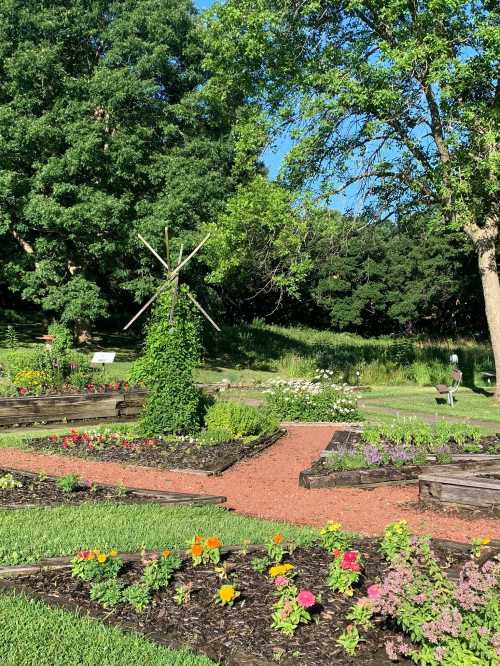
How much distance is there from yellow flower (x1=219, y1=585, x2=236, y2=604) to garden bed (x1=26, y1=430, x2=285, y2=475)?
404 centimetres

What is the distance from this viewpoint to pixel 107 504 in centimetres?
582

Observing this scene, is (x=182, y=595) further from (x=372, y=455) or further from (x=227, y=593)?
(x=372, y=455)

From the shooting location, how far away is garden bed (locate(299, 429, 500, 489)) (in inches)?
276

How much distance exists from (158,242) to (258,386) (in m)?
5.46

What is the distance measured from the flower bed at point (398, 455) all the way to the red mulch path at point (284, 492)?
0.50 ft

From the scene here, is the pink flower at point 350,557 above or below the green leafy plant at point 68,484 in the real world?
above

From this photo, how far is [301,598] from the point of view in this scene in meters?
3.25

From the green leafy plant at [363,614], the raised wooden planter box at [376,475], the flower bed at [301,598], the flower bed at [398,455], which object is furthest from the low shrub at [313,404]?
the green leafy plant at [363,614]

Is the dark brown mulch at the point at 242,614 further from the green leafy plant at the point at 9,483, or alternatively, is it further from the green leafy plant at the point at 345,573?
the green leafy plant at the point at 9,483

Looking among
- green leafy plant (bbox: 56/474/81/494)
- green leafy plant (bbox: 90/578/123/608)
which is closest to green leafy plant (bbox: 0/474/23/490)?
green leafy plant (bbox: 56/474/81/494)

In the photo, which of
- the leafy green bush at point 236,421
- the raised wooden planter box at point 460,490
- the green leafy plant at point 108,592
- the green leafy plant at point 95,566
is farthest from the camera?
the leafy green bush at point 236,421

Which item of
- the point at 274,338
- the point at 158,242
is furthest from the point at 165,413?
the point at 274,338

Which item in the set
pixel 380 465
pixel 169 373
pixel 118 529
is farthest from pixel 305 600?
pixel 169 373

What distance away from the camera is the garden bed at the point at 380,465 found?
7000 millimetres
